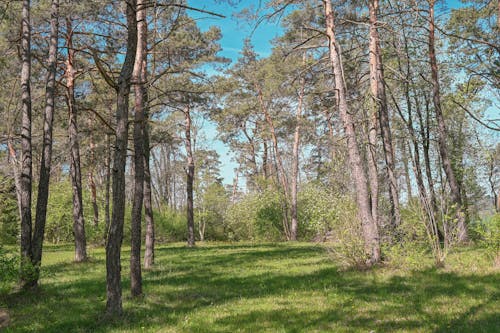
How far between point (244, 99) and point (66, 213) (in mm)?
17523

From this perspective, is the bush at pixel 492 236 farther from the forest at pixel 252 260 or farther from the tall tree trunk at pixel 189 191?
the tall tree trunk at pixel 189 191

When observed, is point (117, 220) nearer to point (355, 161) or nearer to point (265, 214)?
point (355, 161)

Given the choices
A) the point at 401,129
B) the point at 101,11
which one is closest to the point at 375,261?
the point at 101,11

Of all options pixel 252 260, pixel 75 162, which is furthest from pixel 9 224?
pixel 252 260

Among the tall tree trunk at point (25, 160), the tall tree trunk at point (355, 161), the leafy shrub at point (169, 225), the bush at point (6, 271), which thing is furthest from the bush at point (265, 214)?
the bush at point (6, 271)

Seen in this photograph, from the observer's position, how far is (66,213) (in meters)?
32.4

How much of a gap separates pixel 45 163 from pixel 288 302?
24.4 feet

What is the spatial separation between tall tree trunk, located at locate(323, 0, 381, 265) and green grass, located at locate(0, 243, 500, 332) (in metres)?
0.71

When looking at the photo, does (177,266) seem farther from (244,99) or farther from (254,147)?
(254,147)

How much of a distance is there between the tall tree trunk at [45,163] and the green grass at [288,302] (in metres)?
1.10

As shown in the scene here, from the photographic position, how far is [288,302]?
324 inches

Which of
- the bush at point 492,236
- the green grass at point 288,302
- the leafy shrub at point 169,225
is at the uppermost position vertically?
the leafy shrub at point 169,225

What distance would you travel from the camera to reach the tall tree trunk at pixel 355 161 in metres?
10.9

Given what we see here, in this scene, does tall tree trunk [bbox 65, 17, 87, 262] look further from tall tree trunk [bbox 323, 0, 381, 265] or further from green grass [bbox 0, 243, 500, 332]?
tall tree trunk [bbox 323, 0, 381, 265]
